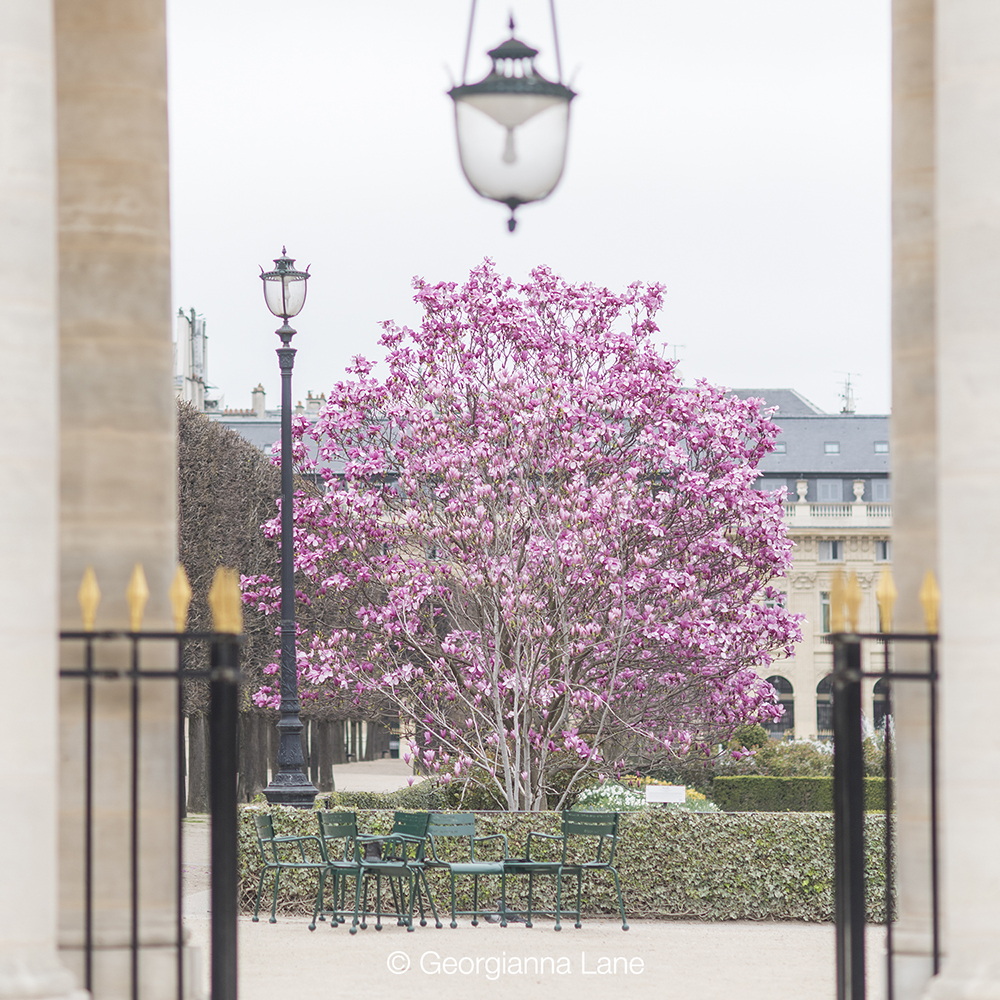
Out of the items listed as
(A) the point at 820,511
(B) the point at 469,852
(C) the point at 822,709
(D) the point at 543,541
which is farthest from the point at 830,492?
(B) the point at 469,852

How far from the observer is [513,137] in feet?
20.4

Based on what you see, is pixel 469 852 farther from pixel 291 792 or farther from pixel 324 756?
pixel 324 756

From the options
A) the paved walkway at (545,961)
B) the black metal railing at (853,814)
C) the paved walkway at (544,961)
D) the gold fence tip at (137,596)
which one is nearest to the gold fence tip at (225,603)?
the gold fence tip at (137,596)

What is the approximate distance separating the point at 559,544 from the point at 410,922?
15.3 feet

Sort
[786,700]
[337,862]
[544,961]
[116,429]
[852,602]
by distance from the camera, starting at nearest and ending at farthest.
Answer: [852,602]
[116,429]
[544,961]
[337,862]
[786,700]

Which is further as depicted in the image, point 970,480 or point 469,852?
point 469,852

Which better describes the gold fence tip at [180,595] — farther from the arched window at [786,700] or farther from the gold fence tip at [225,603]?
the arched window at [786,700]

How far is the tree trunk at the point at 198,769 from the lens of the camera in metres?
37.3

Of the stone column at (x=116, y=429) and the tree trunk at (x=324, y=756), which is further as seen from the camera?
the tree trunk at (x=324, y=756)

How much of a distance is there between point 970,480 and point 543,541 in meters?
13.1

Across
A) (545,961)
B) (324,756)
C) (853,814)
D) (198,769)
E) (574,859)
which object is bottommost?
(324,756)

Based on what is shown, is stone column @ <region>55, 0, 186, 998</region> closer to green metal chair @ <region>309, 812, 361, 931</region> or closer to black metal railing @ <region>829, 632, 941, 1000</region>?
black metal railing @ <region>829, 632, 941, 1000</region>

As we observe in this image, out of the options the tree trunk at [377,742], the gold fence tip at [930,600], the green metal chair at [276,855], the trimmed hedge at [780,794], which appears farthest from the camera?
the tree trunk at [377,742]

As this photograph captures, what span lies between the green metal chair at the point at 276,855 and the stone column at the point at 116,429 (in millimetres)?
9649
